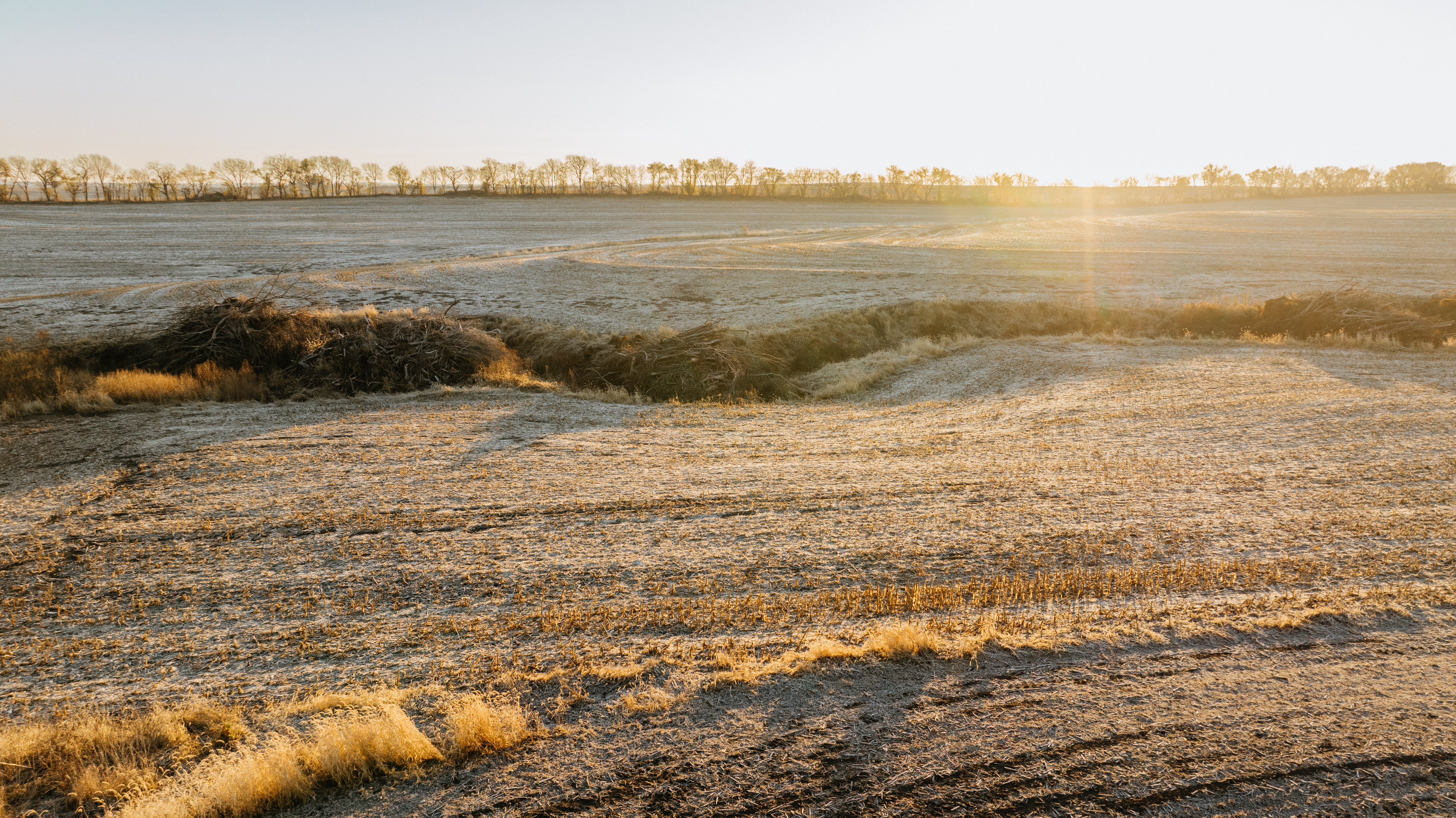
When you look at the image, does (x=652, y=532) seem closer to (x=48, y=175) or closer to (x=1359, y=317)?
(x=1359, y=317)

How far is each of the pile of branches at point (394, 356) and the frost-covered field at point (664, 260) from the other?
5.06 m

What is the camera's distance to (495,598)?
275 inches

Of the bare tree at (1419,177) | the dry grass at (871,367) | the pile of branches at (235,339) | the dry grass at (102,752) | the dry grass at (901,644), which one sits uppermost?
the bare tree at (1419,177)

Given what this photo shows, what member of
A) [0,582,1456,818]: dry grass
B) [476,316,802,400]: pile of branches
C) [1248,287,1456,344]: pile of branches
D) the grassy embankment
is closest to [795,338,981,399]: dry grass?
the grassy embankment

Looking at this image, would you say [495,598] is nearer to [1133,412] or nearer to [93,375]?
[1133,412]

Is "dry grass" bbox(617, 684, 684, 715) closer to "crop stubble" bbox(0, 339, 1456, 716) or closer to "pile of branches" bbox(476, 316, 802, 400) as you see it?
"crop stubble" bbox(0, 339, 1456, 716)

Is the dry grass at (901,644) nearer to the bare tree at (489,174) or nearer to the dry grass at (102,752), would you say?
the dry grass at (102,752)

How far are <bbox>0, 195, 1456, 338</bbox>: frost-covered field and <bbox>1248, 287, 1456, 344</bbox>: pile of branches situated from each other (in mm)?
3858

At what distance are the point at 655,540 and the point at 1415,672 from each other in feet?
22.8

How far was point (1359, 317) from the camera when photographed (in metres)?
20.8

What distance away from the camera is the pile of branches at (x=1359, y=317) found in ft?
65.4

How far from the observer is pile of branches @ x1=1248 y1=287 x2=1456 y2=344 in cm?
1992

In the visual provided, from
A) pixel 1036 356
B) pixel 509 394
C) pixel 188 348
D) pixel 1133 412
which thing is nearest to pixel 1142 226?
pixel 1036 356

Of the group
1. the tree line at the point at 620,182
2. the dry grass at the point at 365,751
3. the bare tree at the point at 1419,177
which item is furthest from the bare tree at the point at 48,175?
the bare tree at the point at 1419,177
